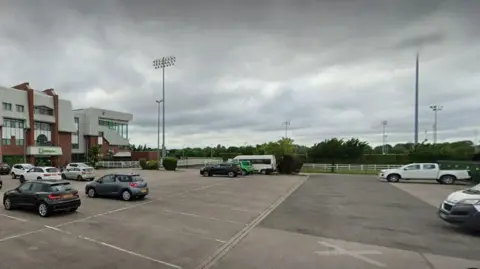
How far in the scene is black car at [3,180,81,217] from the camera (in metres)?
13.2

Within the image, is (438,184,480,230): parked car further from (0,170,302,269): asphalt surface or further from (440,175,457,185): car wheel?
(440,175,457,185): car wheel

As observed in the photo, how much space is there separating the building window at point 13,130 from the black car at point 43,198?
44973 millimetres

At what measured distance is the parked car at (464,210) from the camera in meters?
10.3

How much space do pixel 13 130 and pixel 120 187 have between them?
4524 centimetres

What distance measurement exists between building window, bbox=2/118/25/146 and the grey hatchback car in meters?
41.8

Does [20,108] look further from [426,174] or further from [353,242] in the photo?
[353,242]

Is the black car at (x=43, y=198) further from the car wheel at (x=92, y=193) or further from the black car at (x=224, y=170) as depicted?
the black car at (x=224, y=170)

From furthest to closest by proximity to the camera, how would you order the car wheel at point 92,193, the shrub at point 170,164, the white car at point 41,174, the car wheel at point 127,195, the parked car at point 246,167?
the shrub at point 170,164
the parked car at point 246,167
the white car at point 41,174
the car wheel at point 92,193
the car wheel at point 127,195

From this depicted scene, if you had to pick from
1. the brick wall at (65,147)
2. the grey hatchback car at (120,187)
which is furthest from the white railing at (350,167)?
the brick wall at (65,147)

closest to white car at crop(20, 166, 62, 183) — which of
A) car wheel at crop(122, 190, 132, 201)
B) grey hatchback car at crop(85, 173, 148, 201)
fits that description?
grey hatchback car at crop(85, 173, 148, 201)

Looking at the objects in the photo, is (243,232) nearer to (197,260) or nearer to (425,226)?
(197,260)

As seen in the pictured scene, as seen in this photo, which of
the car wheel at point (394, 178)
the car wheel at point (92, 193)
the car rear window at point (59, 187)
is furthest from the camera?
the car wheel at point (394, 178)

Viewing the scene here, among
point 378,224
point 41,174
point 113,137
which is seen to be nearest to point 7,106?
point 113,137

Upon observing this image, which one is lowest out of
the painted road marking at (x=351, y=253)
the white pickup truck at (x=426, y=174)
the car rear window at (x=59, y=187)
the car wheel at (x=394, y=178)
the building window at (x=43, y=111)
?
the car wheel at (x=394, y=178)
